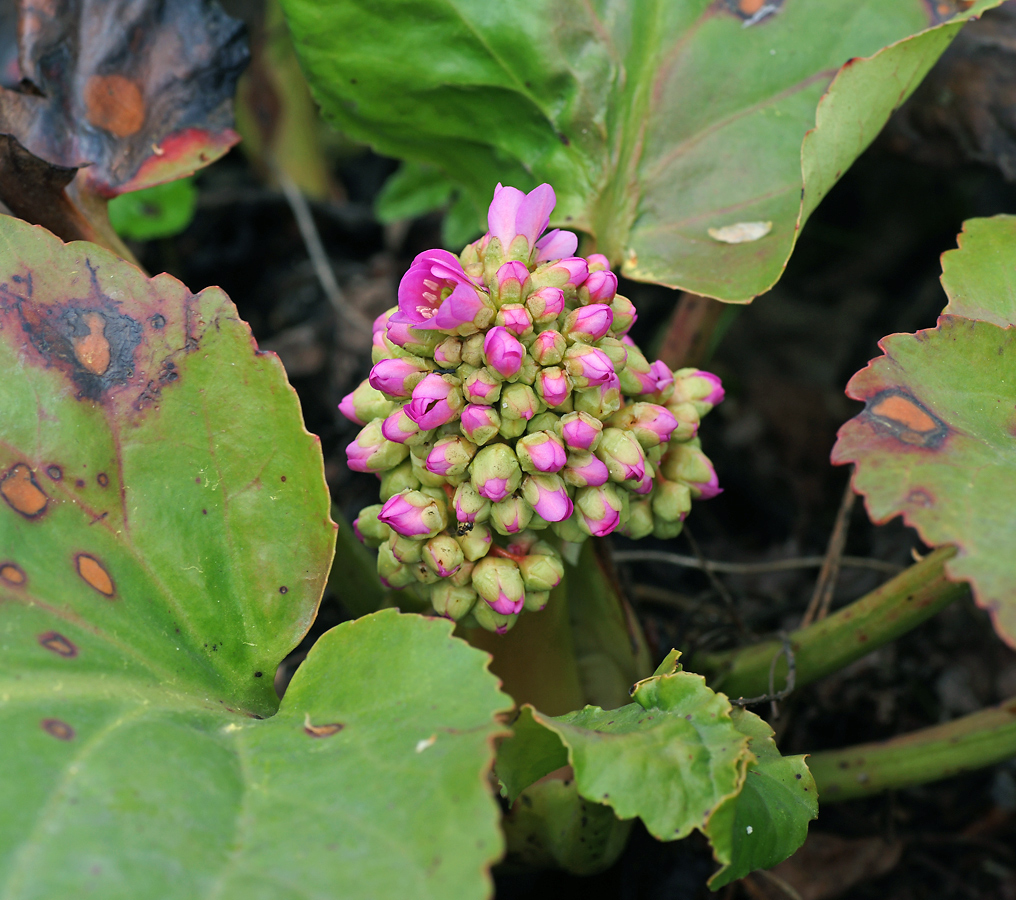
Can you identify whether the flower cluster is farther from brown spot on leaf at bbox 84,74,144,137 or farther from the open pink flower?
brown spot on leaf at bbox 84,74,144,137

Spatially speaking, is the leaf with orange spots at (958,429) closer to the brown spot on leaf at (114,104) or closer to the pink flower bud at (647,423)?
the pink flower bud at (647,423)

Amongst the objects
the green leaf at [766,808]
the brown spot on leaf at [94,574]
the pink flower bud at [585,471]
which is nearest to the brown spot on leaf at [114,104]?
the brown spot on leaf at [94,574]

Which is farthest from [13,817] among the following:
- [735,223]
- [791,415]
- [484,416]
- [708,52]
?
[791,415]

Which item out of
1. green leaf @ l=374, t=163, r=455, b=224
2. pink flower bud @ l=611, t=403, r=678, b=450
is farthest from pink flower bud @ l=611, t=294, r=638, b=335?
green leaf @ l=374, t=163, r=455, b=224

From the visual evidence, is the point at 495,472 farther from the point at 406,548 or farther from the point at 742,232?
the point at 742,232

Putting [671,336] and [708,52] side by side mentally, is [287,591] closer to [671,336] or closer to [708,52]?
[671,336]

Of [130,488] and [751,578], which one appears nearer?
[130,488]
